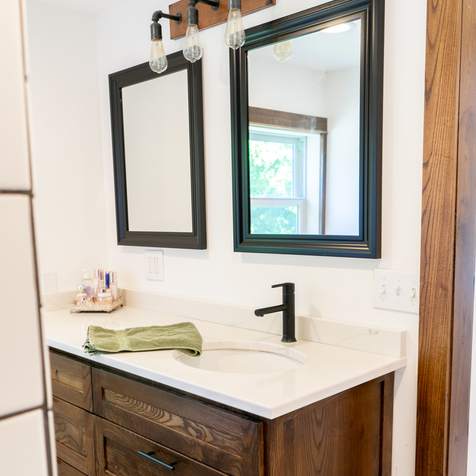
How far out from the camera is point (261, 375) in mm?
1273

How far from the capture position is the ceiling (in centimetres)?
219

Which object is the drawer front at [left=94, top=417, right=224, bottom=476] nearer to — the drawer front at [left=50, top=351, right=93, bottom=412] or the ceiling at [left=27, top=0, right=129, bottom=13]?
the drawer front at [left=50, top=351, right=93, bottom=412]

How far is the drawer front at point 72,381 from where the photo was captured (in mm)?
1627

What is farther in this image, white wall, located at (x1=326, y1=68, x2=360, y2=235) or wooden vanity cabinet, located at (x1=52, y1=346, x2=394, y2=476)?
white wall, located at (x1=326, y1=68, x2=360, y2=235)

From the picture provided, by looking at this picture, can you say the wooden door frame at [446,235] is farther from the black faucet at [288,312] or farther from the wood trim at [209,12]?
the wood trim at [209,12]

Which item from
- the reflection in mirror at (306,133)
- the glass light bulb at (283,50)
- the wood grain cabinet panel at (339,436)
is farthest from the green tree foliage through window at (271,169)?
the wood grain cabinet panel at (339,436)

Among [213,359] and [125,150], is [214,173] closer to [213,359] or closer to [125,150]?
[125,150]

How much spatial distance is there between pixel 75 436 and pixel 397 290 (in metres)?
1.21

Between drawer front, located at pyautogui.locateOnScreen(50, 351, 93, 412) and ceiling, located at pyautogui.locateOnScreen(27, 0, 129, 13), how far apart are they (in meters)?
1.53

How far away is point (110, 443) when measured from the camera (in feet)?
5.14

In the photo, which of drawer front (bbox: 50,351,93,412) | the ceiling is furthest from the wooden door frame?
the ceiling

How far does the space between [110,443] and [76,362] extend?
289 millimetres

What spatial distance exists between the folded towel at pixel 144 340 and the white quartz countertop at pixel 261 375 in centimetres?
3

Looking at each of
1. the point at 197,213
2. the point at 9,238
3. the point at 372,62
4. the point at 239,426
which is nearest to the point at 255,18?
the point at 372,62
